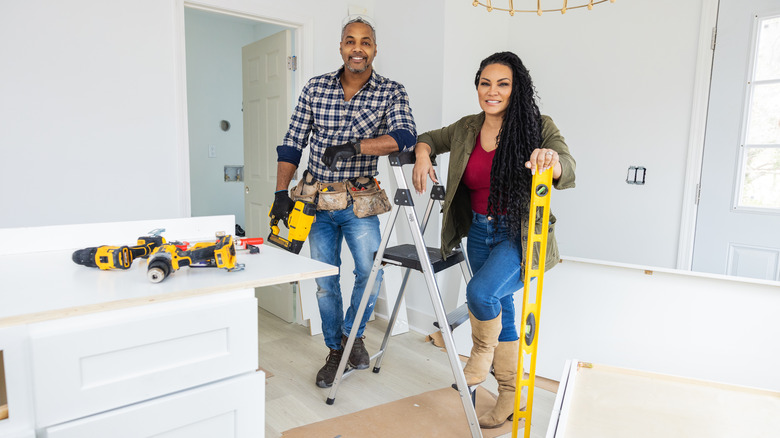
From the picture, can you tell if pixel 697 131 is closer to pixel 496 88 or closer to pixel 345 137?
pixel 496 88

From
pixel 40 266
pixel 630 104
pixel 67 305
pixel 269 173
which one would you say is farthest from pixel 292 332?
pixel 630 104

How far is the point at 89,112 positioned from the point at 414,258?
182cm

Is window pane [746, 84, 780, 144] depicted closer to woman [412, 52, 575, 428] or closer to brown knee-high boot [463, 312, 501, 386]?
woman [412, 52, 575, 428]

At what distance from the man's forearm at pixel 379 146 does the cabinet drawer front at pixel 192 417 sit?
1.03m

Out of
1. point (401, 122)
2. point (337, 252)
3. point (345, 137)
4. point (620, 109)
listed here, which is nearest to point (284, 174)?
point (345, 137)

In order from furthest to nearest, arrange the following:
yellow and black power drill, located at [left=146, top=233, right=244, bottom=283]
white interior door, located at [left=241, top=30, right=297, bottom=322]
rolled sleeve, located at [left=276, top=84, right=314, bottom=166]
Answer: white interior door, located at [left=241, top=30, right=297, bottom=322] < rolled sleeve, located at [left=276, top=84, right=314, bottom=166] < yellow and black power drill, located at [left=146, top=233, right=244, bottom=283]

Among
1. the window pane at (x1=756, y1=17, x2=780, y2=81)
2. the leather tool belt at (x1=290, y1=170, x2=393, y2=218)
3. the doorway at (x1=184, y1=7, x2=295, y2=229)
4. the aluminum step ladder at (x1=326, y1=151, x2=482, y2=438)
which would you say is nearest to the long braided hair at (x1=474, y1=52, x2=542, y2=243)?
the aluminum step ladder at (x1=326, y1=151, x2=482, y2=438)

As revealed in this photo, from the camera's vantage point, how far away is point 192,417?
3.77 feet

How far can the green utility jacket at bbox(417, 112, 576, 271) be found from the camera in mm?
1728

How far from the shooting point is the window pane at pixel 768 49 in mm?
2355

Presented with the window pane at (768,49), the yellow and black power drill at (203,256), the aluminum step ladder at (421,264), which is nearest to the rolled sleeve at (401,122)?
the aluminum step ladder at (421,264)

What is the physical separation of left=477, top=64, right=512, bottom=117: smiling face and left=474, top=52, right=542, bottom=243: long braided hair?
2 centimetres

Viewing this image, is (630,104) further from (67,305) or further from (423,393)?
(67,305)

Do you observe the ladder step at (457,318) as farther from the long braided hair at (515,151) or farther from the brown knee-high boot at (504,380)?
the long braided hair at (515,151)
